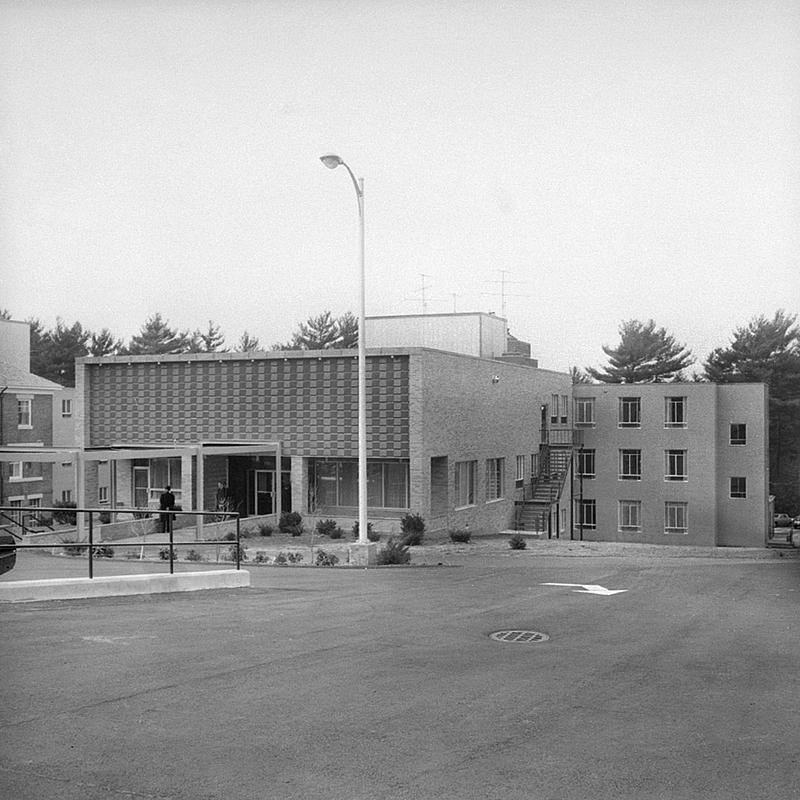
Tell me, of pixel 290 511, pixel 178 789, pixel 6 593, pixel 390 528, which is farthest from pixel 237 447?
pixel 178 789

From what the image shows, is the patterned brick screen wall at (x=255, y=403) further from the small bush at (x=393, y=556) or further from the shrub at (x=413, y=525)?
the small bush at (x=393, y=556)

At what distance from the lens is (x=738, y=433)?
155 ft

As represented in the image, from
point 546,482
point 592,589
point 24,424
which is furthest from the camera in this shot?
point 546,482

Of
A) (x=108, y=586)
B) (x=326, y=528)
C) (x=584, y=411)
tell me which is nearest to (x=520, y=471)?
(x=584, y=411)

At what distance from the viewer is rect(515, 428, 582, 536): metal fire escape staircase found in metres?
40.6

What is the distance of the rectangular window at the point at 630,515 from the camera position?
48031mm

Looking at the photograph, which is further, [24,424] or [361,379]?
[24,424]

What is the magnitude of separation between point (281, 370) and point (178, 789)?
2975 cm

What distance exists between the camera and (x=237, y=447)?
110 feet

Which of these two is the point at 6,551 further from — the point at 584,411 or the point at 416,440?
the point at 584,411

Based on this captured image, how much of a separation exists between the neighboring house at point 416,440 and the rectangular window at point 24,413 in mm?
2906

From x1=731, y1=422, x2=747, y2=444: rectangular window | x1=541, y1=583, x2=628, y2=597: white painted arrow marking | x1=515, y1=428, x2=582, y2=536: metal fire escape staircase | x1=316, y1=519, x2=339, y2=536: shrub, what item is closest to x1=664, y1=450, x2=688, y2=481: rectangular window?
x1=731, y1=422, x2=747, y2=444: rectangular window

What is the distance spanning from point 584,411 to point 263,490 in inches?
800

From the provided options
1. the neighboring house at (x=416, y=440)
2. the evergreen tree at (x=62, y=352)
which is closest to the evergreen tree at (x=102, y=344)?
the evergreen tree at (x=62, y=352)
